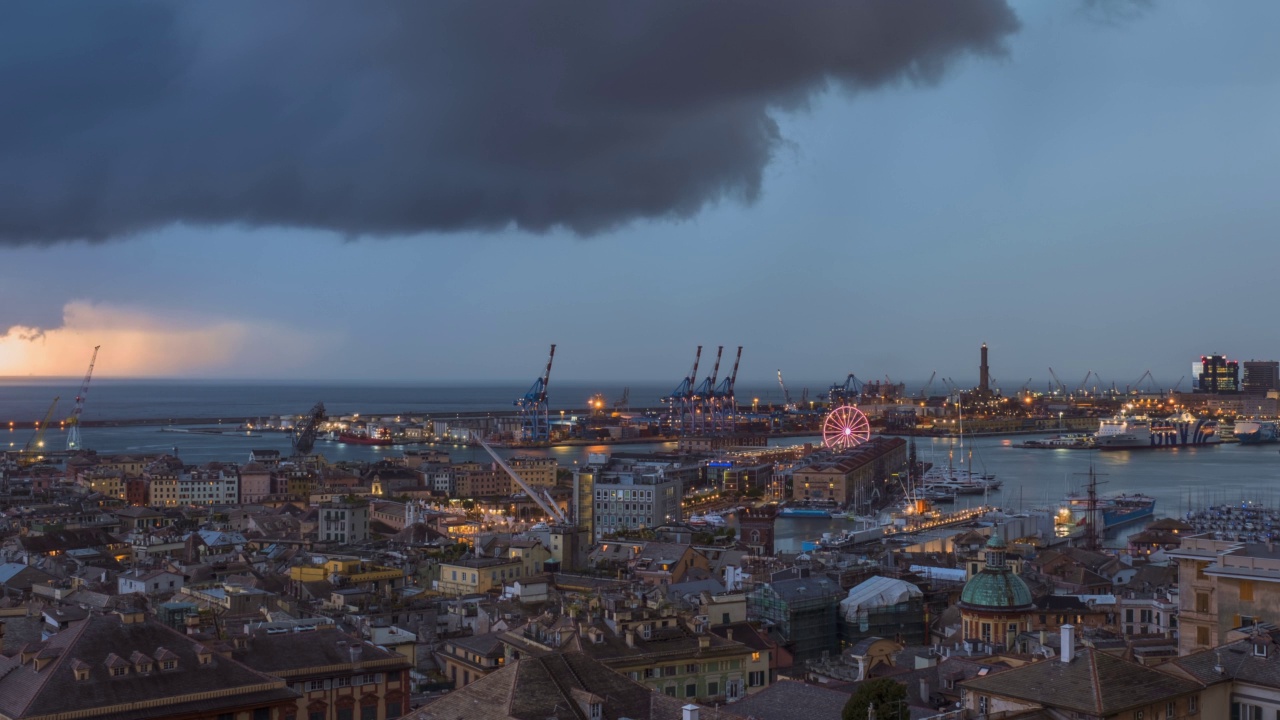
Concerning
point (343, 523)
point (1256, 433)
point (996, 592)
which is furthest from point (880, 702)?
point (1256, 433)

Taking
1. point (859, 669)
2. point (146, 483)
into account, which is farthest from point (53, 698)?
point (146, 483)

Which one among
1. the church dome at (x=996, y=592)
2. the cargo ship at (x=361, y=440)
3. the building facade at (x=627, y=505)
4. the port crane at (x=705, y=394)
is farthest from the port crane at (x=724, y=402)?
the church dome at (x=996, y=592)

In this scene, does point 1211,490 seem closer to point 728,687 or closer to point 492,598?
point 492,598

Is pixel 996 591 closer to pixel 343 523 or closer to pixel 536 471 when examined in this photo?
pixel 343 523

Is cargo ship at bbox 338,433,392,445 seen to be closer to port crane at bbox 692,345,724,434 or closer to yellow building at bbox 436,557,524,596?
port crane at bbox 692,345,724,434

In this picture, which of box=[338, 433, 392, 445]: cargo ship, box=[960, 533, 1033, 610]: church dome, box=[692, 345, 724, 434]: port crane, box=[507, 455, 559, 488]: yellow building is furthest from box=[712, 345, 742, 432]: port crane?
box=[960, 533, 1033, 610]: church dome

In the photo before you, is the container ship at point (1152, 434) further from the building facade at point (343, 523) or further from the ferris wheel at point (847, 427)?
the building facade at point (343, 523)
